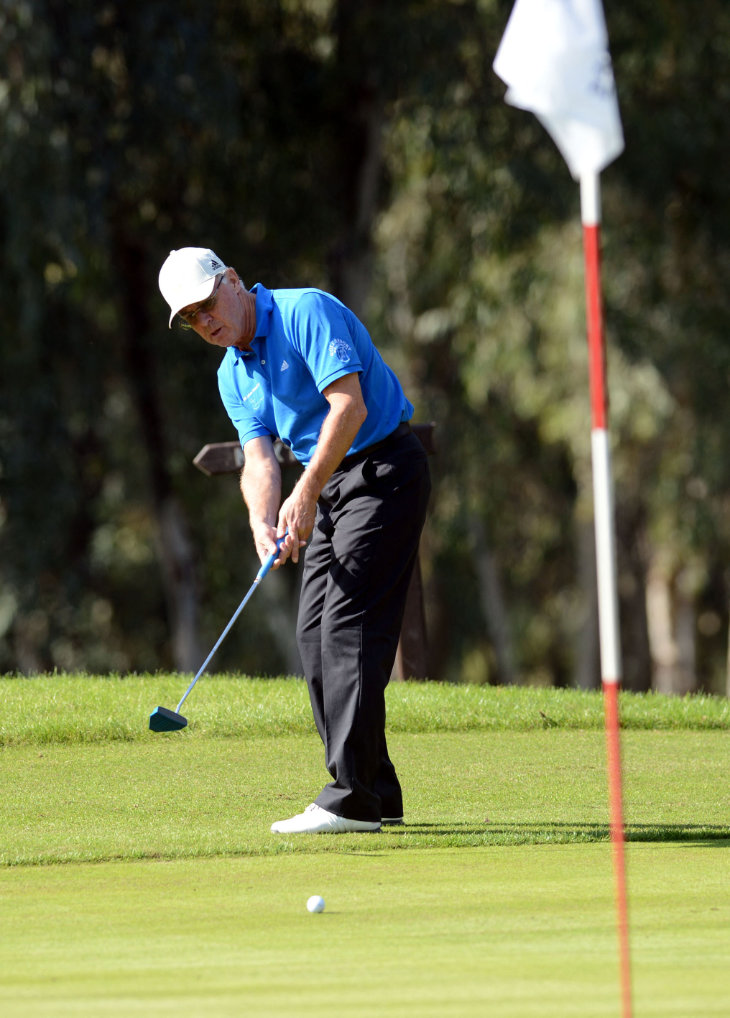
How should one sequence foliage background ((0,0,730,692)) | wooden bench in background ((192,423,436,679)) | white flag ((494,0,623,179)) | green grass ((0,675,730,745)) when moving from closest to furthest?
1. white flag ((494,0,623,179))
2. green grass ((0,675,730,745))
3. wooden bench in background ((192,423,436,679))
4. foliage background ((0,0,730,692))

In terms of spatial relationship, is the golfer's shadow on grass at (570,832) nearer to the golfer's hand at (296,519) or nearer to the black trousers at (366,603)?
the black trousers at (366,603)

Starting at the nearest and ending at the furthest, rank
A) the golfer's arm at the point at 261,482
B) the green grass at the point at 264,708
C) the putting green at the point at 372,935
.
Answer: the putting green at the point at 372,935 → the golfer's arm at the point at 261,482 → the green grass at the point at 264,708

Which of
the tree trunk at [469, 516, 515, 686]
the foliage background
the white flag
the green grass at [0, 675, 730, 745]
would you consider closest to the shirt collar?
the white flag

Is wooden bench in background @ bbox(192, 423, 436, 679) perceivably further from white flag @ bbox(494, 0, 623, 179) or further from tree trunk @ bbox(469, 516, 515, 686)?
tree trunk @ bbox(469, 516, 515, 686)

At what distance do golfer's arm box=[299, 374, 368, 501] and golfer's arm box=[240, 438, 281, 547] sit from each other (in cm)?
54

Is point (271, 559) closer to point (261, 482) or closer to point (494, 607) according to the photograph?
point (261, 482)

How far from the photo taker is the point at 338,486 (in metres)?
5.89

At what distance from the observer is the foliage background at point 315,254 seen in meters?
16.2

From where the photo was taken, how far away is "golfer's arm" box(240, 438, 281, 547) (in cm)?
611

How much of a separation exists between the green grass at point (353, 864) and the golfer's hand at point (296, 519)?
0.95m

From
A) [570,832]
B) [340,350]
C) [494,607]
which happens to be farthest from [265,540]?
[494,607]

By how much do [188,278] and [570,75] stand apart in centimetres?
215

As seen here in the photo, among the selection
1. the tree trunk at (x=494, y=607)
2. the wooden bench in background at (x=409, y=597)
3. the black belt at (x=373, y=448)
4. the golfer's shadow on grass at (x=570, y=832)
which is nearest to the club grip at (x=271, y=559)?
the black belt at (x=373, y=448)

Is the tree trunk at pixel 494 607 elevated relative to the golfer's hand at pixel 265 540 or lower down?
lower down
